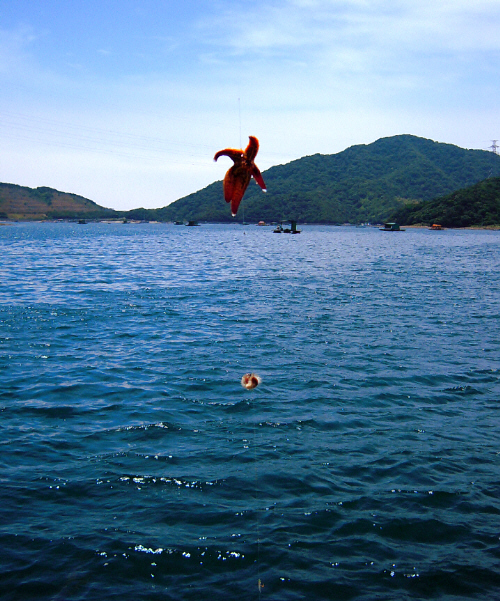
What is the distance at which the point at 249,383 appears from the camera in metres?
6.21

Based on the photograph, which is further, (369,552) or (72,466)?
(72,466)

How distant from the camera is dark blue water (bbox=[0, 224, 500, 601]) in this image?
26.7ft

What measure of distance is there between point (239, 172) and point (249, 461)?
994 cm

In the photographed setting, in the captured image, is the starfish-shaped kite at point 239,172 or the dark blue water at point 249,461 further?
the dark blue water at point 249,461

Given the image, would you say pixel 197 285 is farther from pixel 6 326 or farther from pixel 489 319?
pixel 489 319

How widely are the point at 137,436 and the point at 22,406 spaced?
462cm

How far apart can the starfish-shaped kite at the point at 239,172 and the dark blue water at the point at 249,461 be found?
711 cm

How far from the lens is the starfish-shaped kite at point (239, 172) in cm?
317

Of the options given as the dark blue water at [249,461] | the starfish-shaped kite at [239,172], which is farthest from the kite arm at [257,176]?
the dark blue water at [249,461]

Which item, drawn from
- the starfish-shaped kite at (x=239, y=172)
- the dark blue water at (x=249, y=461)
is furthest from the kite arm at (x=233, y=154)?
the dark blue water at (x=249, y=461)

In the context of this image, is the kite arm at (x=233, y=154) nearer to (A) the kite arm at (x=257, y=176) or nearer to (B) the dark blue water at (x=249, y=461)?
(A) the kite arm at (x=257, y=176)

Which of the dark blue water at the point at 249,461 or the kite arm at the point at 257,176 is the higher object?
the kite arm at the point at 257,176

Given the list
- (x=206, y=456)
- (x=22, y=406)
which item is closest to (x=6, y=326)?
(x=22, y=406)

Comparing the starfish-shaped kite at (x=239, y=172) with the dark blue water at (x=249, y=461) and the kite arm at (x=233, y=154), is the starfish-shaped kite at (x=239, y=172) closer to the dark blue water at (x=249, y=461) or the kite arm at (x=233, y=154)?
the kite arm at (x=233, y=154)
